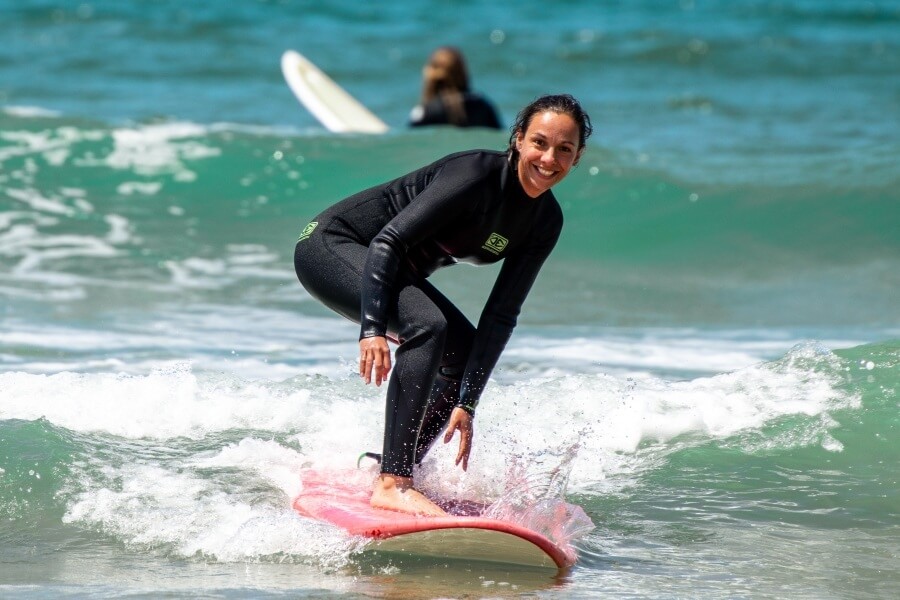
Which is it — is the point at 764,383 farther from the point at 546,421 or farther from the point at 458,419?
the point at 458,419

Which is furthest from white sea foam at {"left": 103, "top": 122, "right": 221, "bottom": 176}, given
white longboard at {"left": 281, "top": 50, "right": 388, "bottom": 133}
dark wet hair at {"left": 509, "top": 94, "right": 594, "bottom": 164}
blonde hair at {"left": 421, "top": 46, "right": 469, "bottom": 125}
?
dark wet hair at {"left": 509, "top": 94, "right": 594, "bottom": 164}

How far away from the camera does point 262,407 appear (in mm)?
5352

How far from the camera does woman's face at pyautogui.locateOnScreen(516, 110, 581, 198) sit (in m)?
3.78

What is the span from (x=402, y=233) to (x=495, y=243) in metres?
0.35

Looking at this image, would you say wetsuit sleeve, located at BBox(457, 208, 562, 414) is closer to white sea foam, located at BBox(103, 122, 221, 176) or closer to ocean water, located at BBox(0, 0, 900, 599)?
ocean water, located at BBox(0, 0, 900, 599)

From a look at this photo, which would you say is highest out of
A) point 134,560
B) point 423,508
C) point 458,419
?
point 458,419

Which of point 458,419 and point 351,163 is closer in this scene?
point 458,419

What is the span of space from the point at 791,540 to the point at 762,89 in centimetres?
1418

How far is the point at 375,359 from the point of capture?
12.0 ft

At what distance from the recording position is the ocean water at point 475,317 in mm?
3906

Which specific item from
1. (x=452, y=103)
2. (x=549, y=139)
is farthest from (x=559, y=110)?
(x=452, y=103)

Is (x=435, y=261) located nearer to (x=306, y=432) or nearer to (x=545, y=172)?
(x=545, y=172)

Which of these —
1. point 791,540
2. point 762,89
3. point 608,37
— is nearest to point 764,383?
point 791,540

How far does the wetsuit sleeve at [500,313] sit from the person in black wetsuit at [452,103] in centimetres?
656
